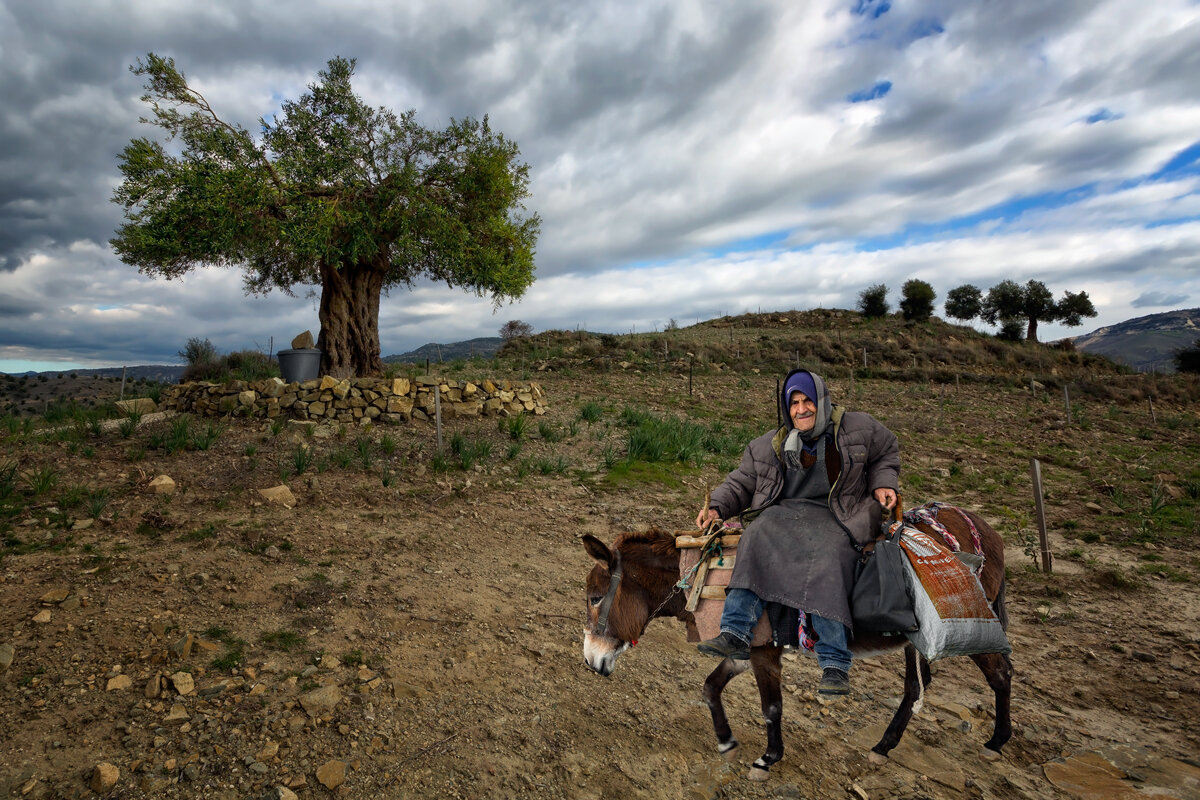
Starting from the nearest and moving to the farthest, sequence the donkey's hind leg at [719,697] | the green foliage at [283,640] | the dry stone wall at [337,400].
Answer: the donkey's hind leg at [719,697] < the green foliage at [283,640] < the dry stone wall at [337,400]

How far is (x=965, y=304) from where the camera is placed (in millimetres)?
49969

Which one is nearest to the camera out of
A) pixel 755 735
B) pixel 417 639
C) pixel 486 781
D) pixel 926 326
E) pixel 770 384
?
pixel 486 781

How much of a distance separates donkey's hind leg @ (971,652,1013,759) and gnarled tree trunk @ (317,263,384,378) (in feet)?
43.9

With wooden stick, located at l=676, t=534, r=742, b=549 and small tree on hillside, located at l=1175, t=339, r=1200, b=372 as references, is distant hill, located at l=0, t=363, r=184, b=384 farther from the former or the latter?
small tree on hillside, located at l=1175, t=339, r=1200, b=372

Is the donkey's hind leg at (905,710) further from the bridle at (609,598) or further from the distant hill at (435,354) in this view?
the distant hill at (435,354)

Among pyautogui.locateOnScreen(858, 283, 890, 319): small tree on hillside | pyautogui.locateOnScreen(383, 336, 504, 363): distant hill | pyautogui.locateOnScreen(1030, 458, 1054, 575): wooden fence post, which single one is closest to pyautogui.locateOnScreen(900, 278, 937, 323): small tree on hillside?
pyautogui.locateOnScreen(858, 283, 890, 319): small tree on hillside

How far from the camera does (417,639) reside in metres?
4.55

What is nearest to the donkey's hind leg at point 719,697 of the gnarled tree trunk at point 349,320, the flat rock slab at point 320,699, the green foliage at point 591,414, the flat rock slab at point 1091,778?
the flat rock slab at point 1091,778

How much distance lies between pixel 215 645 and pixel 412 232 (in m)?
10.3

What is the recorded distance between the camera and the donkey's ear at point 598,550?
2893 millimetres

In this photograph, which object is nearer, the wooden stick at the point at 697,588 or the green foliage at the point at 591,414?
the wooden stick at the point at 697,588

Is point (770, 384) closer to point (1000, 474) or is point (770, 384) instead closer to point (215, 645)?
point (1000, 474)

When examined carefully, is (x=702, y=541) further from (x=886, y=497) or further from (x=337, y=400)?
(x=337, y=400)

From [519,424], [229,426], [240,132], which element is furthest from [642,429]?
[240,132]
